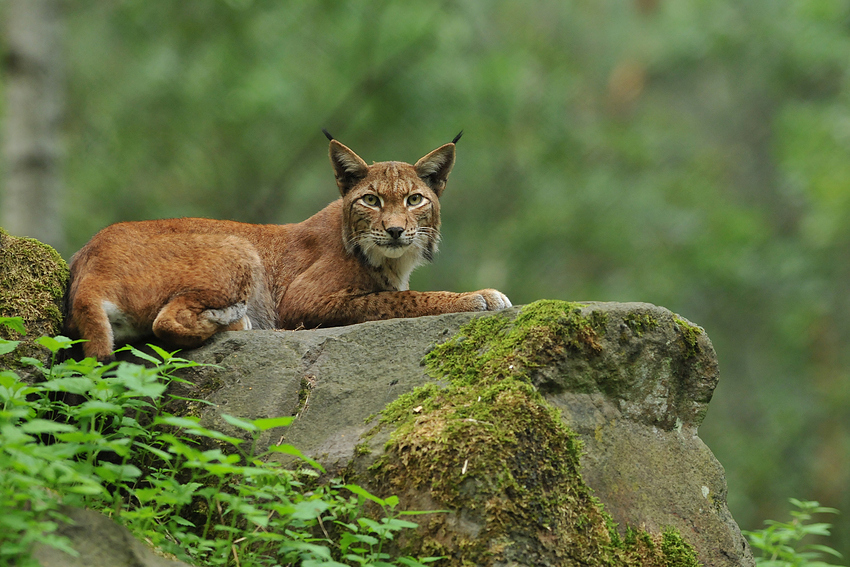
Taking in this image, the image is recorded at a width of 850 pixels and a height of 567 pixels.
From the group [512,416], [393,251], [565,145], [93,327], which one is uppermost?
[565,145]

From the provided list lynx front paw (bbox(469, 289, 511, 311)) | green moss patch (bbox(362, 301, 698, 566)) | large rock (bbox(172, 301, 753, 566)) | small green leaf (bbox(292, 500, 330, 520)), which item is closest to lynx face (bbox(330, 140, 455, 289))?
lynx front paw (bbox(469, 289, 511, 311))

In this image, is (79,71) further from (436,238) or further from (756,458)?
(756,458)

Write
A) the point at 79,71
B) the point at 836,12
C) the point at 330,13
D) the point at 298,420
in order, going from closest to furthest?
the point at 298,420 < the point at 330,13 < the point at 79,71 < the point at 836,12

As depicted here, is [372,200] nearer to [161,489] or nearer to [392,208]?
[392,208]

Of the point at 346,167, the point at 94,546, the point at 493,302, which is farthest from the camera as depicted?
the point at 346,167

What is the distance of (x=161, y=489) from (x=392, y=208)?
250 cm

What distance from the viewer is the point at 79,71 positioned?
1237 cm

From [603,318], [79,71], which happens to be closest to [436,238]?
[603,318]

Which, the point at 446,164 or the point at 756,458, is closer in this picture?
the point at 446,164

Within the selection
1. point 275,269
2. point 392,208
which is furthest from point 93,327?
point 392,208

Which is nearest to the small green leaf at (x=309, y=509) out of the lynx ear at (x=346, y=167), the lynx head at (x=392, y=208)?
the lynx head at (x=392, y=208)

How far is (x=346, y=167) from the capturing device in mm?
5441

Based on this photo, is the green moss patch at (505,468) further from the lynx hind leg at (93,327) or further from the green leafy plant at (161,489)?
the lynx hind leg at (93,327)

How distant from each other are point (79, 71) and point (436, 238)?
9139 millimetres
